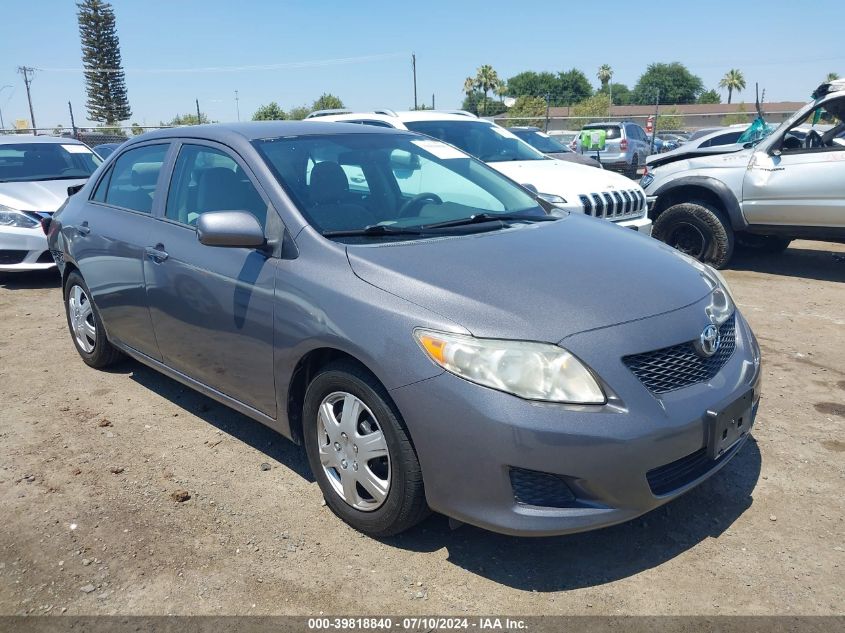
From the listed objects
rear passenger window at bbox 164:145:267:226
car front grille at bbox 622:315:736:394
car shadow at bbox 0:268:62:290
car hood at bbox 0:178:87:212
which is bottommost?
car shadow at bbox 0:268:62:290

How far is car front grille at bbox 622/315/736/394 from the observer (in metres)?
2.53

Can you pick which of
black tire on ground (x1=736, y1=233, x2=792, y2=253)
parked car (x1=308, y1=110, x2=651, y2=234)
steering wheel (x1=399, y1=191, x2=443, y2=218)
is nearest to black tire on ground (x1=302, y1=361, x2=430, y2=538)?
steering wheel (x1=399, y1=191, x2=443, y2=218)

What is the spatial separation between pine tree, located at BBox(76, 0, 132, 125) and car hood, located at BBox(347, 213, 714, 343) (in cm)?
5606

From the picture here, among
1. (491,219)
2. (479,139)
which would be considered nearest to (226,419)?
(491,219)

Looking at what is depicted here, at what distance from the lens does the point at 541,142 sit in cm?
1130

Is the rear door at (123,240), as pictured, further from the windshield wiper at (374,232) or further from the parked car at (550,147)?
the parked car at (550,147)

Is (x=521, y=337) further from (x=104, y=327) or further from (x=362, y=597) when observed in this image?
(x=104, y=327)

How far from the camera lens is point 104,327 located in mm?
4707

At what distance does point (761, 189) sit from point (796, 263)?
4.80 feet

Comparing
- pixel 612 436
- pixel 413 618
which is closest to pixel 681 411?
pixel 612 436

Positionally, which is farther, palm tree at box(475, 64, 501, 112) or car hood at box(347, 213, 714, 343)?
palm tree at box(475, 64, 501, 112)

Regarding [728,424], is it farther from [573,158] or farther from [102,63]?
[102,63]

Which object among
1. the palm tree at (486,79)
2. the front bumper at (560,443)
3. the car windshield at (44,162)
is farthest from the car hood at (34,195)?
the palm tree at (486,79)

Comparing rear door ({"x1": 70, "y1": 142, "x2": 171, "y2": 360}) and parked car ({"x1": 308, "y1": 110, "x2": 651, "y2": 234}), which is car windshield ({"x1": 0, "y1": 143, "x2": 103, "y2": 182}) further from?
rear door ({"x1": 70, "y1": 142, "x2": 171, "y2": 360})
